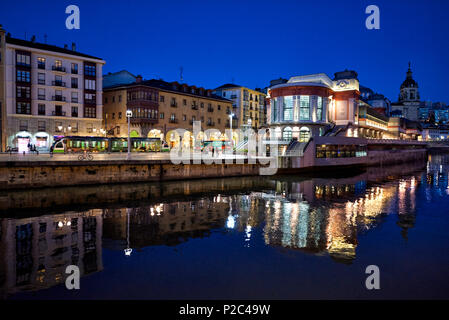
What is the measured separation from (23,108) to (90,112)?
37.7 feet

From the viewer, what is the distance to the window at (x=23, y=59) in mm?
51950

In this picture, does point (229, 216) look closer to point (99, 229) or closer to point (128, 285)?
point (99, 229)

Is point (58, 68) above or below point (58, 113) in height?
above

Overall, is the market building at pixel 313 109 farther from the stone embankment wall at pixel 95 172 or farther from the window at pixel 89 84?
the window at pixel 89 84

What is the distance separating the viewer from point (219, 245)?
48.0 ft

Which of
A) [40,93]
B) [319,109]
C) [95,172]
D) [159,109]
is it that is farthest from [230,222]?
[40,93]

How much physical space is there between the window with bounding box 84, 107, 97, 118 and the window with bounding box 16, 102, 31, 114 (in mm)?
9733

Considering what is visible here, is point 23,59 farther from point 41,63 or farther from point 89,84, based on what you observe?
point 89,84

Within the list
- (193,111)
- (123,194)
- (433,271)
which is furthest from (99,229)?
(193,111)

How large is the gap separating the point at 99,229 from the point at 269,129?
51.5 m

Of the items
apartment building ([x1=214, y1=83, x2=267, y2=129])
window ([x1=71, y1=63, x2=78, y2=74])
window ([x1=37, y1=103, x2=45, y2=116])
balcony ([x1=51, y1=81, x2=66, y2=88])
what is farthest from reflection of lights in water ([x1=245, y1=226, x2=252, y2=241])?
apartment building ([x1=214, y1=83, x2=267, y2=129])

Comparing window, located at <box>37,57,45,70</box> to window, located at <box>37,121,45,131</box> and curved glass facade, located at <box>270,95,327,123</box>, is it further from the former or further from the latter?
curved glass facade, located at <box>270,95,327,123</box>

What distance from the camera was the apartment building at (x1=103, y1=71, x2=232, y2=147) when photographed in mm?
60062

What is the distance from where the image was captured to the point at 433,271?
11.9m
